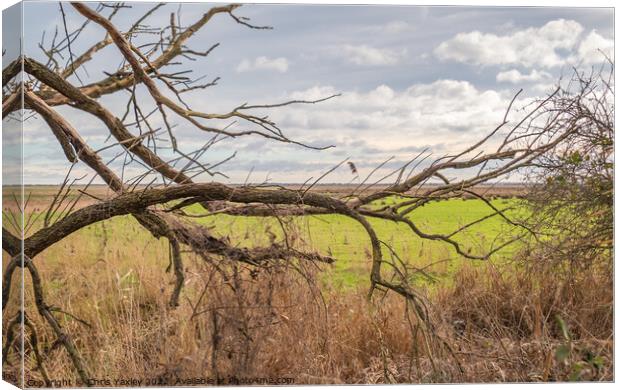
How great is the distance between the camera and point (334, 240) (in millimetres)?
→ 6215

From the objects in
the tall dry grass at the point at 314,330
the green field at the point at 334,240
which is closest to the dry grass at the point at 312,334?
the tall dry grass at the point at 314,330

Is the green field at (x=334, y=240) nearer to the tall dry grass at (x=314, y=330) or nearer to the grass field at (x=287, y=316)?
the grass field at (x=287, y=316)

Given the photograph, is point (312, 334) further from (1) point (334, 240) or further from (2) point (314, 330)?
(1) point (334, 240)

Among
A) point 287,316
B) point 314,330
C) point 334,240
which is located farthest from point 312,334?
point 334,240

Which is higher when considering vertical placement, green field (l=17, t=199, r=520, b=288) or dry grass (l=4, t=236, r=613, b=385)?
green field (l=17, t=199, r=520, b=288)

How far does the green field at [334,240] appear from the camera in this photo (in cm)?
450

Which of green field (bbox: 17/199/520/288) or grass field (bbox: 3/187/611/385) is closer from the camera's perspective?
grass field (bbox: 3/187/611/385)

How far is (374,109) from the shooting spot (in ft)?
16.3

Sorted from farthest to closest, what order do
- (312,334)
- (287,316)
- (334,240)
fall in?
(334,240) → (312,334) → (287,316)

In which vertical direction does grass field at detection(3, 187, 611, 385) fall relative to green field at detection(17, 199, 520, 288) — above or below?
below

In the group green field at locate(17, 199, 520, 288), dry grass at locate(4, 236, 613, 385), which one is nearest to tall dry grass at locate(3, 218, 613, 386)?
dry grass at locate(4, 236, 613, 385)

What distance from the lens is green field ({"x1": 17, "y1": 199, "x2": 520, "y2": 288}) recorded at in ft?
14.8

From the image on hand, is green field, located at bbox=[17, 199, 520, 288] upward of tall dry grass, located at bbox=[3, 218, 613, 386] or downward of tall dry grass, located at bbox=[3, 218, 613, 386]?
upward

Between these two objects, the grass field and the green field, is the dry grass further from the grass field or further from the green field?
the green field
